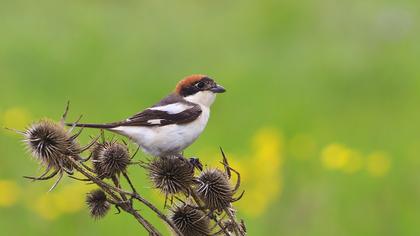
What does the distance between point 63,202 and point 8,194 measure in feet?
2.06

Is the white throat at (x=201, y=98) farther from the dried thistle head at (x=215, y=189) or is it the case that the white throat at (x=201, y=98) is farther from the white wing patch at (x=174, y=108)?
the dried thistle head at (x=215, y=189)

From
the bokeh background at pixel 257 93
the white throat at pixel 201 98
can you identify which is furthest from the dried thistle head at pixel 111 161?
the bokeh background at pixel 257 93

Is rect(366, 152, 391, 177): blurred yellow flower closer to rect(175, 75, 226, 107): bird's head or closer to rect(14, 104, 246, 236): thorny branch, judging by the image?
rect(175, 75, 226, 107): bird's head

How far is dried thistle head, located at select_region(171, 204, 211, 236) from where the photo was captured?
5.02 m

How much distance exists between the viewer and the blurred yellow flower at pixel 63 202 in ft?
29.7

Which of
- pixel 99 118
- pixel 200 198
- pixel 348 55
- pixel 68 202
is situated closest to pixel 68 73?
pixel 99 118

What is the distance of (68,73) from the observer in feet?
46.3

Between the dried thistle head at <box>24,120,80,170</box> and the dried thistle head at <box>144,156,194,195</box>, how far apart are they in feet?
1.78

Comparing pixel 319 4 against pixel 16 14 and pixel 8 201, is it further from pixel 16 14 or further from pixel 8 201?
pixel 8 201

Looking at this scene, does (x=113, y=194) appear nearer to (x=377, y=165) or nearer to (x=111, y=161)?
(x=111, y=161)

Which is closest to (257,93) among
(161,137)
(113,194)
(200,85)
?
(200,85)

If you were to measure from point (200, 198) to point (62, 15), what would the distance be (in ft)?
40.1

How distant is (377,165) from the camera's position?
10398 mm

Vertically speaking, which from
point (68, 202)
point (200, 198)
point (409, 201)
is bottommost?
point (409, 201)
